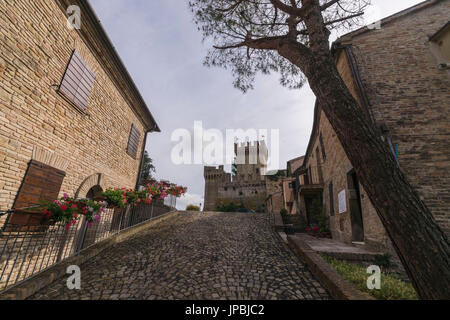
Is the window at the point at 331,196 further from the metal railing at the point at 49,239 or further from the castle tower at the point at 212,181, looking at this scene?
the castle tower at the point at 212,181

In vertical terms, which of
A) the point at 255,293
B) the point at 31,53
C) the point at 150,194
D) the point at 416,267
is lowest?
the point at 255,293

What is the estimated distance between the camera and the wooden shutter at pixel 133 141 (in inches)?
356

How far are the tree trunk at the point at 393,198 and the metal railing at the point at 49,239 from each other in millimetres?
4968

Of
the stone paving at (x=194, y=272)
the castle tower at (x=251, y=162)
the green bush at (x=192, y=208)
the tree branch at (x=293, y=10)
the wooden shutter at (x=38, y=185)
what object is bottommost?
the stone paving at (x=194, y=272)

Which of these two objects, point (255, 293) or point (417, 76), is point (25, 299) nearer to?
point (255, 293)

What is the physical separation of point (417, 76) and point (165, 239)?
31.7 feet

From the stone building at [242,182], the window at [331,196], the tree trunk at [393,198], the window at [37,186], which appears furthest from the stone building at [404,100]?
the stone building at [242,182]

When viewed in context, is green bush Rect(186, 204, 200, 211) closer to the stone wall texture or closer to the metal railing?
the metal railing

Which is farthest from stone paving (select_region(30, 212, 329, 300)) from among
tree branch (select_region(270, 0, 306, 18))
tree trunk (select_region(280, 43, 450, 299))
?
tree branch (select_region(270, 0, 306, 18))

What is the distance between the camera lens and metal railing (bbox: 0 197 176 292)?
12.1 ft

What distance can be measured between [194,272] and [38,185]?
4195mm

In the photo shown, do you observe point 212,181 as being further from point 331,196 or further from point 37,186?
point 37,186

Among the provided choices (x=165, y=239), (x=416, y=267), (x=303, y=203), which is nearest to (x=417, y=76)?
(x=416, y=267)

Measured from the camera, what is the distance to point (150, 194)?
7.25 m
